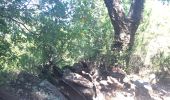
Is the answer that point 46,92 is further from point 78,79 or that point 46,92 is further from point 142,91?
point 142,91

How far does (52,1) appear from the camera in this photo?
7.30m

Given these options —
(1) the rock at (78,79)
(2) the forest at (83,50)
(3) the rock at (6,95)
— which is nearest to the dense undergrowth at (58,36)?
(2) the forest at (83,50)

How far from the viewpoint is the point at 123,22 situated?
1001 cm

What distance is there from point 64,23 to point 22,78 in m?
1.67

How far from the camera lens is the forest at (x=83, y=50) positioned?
7328 millimetres

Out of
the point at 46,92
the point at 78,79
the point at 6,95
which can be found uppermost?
the point at 78,79

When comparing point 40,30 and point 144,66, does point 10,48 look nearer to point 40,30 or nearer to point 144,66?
point 40,30

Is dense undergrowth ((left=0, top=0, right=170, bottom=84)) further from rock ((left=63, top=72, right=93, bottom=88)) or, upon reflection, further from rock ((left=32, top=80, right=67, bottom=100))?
rock ((left=63, top=72, right=93, bottom=88))

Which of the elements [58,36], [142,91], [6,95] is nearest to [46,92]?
[6,95]

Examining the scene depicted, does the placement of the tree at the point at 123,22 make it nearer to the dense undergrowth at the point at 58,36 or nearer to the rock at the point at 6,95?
the dense undergrowth at the point at 58,36

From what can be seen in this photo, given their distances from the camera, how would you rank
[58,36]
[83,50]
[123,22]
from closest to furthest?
[58,36] < [83,50] < [123,22]

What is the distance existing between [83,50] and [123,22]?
177 centimetres

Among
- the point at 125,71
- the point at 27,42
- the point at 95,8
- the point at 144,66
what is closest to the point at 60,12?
the point at 27,42

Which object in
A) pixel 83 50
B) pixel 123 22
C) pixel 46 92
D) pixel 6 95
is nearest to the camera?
pixel 6 95
